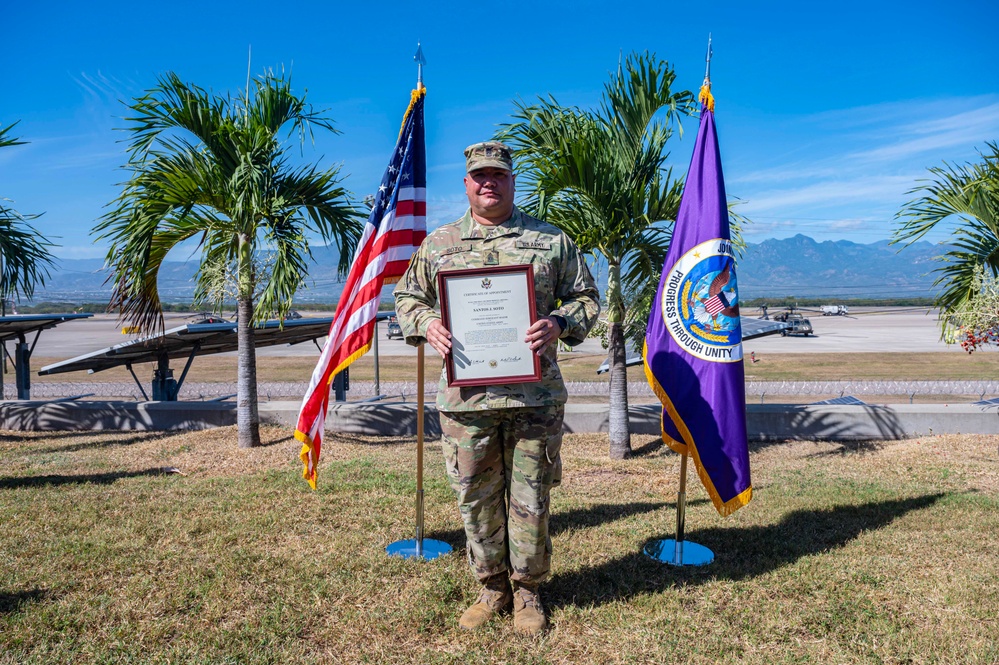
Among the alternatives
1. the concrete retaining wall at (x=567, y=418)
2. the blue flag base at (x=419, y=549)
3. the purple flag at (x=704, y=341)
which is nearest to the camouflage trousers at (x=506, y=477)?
the blue flag base at (x=419, y=549)

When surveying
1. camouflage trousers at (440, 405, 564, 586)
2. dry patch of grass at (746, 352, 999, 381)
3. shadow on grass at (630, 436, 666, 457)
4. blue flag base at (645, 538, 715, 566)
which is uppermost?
camouflage trousers at (440, 405, 564, 586)

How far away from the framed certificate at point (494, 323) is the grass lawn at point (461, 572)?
141 cm

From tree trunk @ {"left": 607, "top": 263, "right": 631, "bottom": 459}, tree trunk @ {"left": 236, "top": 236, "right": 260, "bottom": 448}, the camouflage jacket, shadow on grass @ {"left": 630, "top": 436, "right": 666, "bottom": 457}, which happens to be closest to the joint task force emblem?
the camouflage jacket

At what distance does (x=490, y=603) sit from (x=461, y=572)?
2.26 feet

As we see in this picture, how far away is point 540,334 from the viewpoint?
3.69 m

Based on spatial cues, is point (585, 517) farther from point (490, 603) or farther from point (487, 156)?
point (487, 156)

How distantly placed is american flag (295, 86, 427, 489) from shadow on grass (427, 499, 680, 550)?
147cm

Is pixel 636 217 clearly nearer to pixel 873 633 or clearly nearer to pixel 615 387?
pixel 615 387

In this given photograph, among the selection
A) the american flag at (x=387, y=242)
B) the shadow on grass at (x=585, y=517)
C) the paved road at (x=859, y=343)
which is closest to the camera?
the shadow on grass at (x=585, y=517)

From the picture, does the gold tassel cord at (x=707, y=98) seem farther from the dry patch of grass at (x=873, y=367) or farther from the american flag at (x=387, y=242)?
the dry patch of grass at (x=873, y=367)

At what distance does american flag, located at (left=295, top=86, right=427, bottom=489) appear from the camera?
6.35 m

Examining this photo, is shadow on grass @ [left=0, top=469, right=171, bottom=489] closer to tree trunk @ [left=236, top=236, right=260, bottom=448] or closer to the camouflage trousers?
tree trunk @ [left=236, top=236, right=260, bottom=448]

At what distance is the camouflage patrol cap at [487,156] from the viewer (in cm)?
393

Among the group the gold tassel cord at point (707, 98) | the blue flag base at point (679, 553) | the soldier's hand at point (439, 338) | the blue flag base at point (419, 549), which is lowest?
the blue flag base at point (679, 553)
